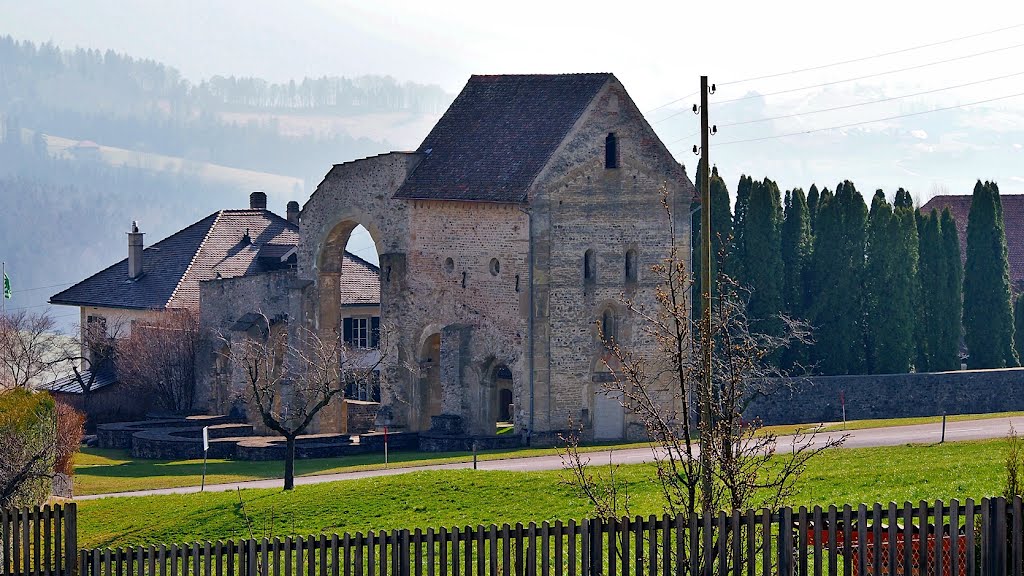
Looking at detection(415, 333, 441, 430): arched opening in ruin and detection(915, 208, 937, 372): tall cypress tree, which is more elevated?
detection(915, 208, 937, 372): tall cypress tree

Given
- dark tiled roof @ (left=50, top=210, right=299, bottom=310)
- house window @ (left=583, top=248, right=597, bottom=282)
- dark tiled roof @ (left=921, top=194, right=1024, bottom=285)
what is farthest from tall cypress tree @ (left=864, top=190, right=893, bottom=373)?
dark tiled roof @ (left=50, top=210, right=299, bottom=310)

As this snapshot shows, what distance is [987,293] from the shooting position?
205 feet

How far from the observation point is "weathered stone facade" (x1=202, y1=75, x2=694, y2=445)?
52.2 metres

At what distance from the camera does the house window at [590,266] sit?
52781mm

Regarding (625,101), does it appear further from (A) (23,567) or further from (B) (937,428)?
(A) (23,567)

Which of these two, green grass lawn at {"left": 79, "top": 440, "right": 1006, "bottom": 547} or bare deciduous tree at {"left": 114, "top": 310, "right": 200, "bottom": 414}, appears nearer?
green grass lawn at {"left": 79, "top": 440, "right": 1006, "bottom": 547}

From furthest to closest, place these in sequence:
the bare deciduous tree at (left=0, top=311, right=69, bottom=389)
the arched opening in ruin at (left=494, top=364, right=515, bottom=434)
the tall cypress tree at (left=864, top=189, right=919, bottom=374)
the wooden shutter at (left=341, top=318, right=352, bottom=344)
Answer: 1. the wooden shutter at (left=341, top=318, right=352, bottom=344)
2. the bare deciduous tree at (left=0, top=311, right=69, bottom=389)
3. the tall cypress tree at (left=864, top=189, right=919, bottom=374)
4. the arched opening in ruin at (left=494, top=364, right=515, bottom=434)

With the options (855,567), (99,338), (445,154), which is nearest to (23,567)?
(855,567)

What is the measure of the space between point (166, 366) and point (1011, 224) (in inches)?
1333

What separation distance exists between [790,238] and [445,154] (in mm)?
13185

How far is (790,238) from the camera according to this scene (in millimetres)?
62031

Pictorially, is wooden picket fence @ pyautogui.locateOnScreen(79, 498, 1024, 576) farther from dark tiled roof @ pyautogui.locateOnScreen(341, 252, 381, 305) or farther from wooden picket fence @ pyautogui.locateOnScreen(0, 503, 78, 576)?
dark tiled roof @ pyautogui.locateOnScreen(341, 252, 381, 305)

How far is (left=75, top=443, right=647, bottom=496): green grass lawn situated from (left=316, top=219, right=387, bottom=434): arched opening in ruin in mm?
2431

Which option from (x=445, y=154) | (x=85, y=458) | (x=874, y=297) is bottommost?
(x=85, y=458)
